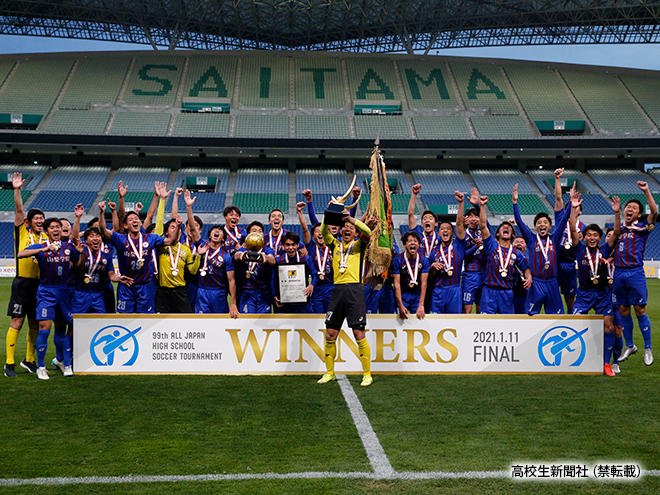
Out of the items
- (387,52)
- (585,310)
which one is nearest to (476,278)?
(585,310)

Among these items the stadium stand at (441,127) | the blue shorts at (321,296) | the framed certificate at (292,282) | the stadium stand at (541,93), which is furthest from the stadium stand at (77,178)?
the framed certificate at (292,282)

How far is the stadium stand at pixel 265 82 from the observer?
41844 mm

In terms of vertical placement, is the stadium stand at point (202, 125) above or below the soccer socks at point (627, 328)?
above

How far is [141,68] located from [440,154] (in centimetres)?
2473

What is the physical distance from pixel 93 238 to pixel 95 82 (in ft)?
132

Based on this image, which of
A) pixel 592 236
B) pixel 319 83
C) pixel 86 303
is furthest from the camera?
pixel 319 83

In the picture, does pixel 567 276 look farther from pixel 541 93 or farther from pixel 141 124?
pixel 541 93

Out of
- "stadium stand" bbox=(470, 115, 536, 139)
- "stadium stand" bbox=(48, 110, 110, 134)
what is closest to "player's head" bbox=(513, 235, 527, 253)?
"stadium stand" bbox=(470, 115, 536, 139)

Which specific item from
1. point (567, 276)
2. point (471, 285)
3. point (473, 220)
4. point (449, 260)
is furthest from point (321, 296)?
point (567, 276)

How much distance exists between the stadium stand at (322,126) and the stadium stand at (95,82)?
46.5 feet

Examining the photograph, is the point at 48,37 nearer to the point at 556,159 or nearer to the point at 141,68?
the point at 141,68

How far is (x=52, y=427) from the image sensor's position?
15.8 feet

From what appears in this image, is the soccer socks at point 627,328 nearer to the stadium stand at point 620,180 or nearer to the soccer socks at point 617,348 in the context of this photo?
the soccer socks at point 617,348

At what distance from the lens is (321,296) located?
7.90m
